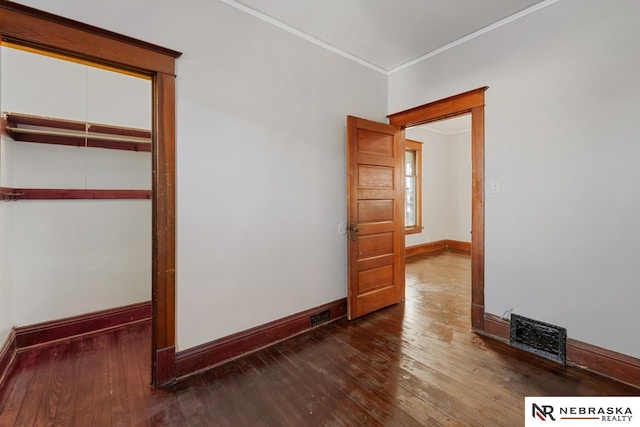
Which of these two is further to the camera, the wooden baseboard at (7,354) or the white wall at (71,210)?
the white wall at (71,210)

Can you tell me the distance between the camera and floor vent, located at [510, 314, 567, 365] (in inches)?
85.7

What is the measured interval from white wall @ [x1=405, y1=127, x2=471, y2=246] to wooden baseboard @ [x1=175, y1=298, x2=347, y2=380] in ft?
13.4

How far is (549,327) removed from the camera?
2.26 meters

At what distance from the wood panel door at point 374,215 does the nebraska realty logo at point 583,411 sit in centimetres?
159

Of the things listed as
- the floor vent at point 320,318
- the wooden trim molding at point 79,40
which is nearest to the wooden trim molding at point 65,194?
the wooden trim molding at point 79,40

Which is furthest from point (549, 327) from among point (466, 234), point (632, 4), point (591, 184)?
point (466, 234)

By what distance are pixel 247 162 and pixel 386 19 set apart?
5.92ft

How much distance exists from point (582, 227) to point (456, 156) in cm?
490

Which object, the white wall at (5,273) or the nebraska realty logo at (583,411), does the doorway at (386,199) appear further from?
the white wall at (5,273)

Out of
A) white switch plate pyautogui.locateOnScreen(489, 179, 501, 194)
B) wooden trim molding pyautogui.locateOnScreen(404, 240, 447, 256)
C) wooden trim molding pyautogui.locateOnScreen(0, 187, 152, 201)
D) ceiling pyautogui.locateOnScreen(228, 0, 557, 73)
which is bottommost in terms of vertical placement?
wooden trim molding pyautogui.locateOnScreen(404, 240, 447, 256)

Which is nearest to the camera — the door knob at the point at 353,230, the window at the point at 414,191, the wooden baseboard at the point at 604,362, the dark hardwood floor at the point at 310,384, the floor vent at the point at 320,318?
the dark hardwood floor at the point at 310,384

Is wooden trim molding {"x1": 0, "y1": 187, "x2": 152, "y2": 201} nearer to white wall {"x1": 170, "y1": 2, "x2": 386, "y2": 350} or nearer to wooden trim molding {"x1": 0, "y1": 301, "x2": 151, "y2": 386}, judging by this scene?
wooden trim molding {"x1": 0, "y1": 301, "x2": 151, "y2": 386}

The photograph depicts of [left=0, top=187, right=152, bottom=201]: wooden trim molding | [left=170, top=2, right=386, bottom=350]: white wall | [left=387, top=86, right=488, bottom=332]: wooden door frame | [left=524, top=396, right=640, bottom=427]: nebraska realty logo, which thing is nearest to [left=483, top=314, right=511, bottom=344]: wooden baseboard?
[left=387, top=86, right=488, bottom=332]: wooden door frame

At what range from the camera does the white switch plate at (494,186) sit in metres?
2.54
